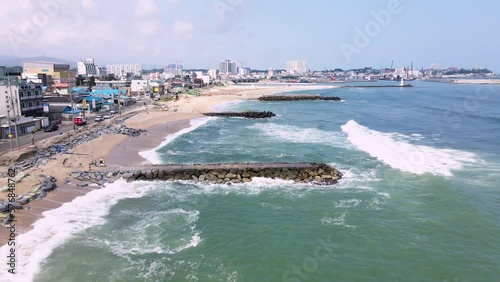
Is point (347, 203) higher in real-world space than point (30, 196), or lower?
lower

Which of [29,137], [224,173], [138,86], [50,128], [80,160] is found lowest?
[224,173]

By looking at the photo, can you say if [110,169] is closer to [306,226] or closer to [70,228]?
[70,228]

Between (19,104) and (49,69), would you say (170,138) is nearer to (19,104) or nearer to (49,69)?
(19,104)

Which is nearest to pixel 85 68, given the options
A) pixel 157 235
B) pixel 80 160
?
pixel 80 160

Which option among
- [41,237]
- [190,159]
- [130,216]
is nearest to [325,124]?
[190,159]

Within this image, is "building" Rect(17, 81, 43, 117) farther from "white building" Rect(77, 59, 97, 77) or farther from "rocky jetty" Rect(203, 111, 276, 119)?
"white building" Rect(77, 59, 97, 77)

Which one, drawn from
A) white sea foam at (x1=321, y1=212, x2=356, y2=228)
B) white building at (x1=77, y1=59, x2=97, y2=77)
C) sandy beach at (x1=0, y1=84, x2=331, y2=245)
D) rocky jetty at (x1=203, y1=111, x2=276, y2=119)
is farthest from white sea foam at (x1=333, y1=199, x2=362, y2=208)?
white building at (x1=77, y1=59, x2=97, y2=77)

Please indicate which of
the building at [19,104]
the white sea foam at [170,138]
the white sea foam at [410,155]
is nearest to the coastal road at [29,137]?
the building at [19,104]
